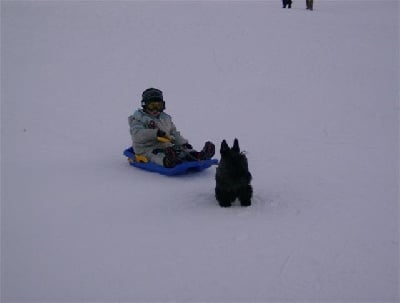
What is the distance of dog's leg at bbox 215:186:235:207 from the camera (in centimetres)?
→ 566

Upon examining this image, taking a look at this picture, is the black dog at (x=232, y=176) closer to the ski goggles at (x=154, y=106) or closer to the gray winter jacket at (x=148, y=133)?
the gray winter jacket at (x=148, y=133)

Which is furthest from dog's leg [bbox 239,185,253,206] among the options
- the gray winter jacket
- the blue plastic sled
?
the gray winter jacket

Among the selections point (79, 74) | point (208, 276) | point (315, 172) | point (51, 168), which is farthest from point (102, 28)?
point (208, 276)

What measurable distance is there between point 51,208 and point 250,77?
939 centimetres

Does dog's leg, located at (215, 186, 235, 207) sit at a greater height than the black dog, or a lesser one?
lesser

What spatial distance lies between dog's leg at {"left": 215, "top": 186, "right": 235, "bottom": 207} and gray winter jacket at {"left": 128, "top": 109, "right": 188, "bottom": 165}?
5.28ft

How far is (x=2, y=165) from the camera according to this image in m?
7.30

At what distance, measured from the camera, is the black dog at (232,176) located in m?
5.61

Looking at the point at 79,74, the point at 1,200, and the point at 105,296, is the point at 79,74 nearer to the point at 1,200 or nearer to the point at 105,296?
the point at 1,200

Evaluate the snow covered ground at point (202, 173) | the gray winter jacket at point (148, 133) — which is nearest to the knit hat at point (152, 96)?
the gray winter jacket at point (148, 133)

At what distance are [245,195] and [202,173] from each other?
1667mm

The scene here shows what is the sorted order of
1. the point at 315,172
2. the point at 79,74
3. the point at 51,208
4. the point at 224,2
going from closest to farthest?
the point at 51,208 < the point at 315,172 < the point at 79,74 < the point at 224,2

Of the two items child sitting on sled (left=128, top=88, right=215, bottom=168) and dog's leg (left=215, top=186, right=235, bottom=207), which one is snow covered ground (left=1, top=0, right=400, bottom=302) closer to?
dog's leg (left=215, top=186, right=235, bottom=207)

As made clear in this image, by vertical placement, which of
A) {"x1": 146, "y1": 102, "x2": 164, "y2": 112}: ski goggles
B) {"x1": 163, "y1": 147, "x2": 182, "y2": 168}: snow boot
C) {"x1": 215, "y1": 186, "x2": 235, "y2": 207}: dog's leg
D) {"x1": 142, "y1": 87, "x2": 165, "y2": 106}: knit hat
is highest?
{"x1": 142, "y1": 87, "x2": 165, "y2": 106}: knit hat
